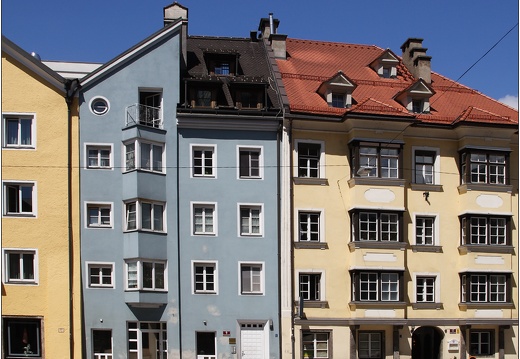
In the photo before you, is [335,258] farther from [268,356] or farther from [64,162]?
[64,162]

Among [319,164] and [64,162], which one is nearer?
[64,162]

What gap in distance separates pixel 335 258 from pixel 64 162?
13361 millimetres

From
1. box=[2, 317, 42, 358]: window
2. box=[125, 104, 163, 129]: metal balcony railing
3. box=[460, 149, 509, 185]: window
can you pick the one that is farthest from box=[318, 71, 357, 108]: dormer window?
box=[2, 317, 42, 358]: window

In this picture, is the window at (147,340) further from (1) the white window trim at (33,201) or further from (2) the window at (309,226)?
(2) the window at (309,226)

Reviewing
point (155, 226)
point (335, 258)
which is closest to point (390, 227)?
point (335, 258)

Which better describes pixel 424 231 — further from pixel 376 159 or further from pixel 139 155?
pixel 139 155

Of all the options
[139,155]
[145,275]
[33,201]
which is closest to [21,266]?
[33,201]

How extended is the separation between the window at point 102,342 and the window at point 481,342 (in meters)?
17.4

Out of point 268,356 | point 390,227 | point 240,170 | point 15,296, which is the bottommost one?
point 268,356

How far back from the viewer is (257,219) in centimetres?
3678

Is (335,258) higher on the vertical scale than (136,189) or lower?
lower

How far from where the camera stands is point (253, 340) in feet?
118

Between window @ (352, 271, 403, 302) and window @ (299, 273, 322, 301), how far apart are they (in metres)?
1.65

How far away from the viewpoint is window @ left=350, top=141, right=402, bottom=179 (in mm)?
37188
